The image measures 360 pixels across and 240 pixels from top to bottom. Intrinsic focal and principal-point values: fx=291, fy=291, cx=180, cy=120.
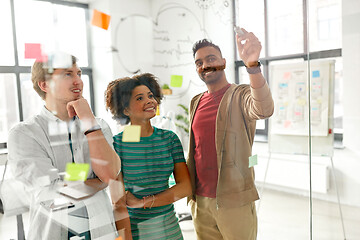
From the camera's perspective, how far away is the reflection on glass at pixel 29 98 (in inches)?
30.9

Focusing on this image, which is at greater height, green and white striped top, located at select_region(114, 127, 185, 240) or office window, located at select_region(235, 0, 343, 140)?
office window, located at select_region(235, 0, 343, 140)

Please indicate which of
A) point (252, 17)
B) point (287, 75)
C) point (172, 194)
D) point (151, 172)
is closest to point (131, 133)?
point (151, 172)

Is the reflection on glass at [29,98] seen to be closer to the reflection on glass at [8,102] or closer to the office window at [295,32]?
the reflection on glass at [8,102]

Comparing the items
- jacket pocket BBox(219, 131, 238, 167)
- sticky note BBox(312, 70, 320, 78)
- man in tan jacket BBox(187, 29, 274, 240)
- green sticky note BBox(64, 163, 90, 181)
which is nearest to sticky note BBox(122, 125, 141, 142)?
green sticky note BBox(64, 163, 90, 181)

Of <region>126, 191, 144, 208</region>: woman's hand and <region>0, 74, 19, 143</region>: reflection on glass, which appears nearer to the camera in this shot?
<region>0, 74, 19, 143</region>: reflection on glass

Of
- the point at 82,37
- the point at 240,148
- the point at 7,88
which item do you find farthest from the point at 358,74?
the point at 7,88

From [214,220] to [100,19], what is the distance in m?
0.82

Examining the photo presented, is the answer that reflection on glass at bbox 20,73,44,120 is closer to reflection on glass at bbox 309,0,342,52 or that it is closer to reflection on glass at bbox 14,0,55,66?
reflection on glass at bbox 14,0,55,66

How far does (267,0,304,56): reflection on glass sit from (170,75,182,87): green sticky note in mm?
508

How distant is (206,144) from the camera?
1082mm

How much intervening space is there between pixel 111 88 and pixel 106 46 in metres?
0.13

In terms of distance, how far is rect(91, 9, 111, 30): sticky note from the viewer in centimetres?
85

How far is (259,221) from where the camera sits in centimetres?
135

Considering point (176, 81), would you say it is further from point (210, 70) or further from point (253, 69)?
point (253, 69)
